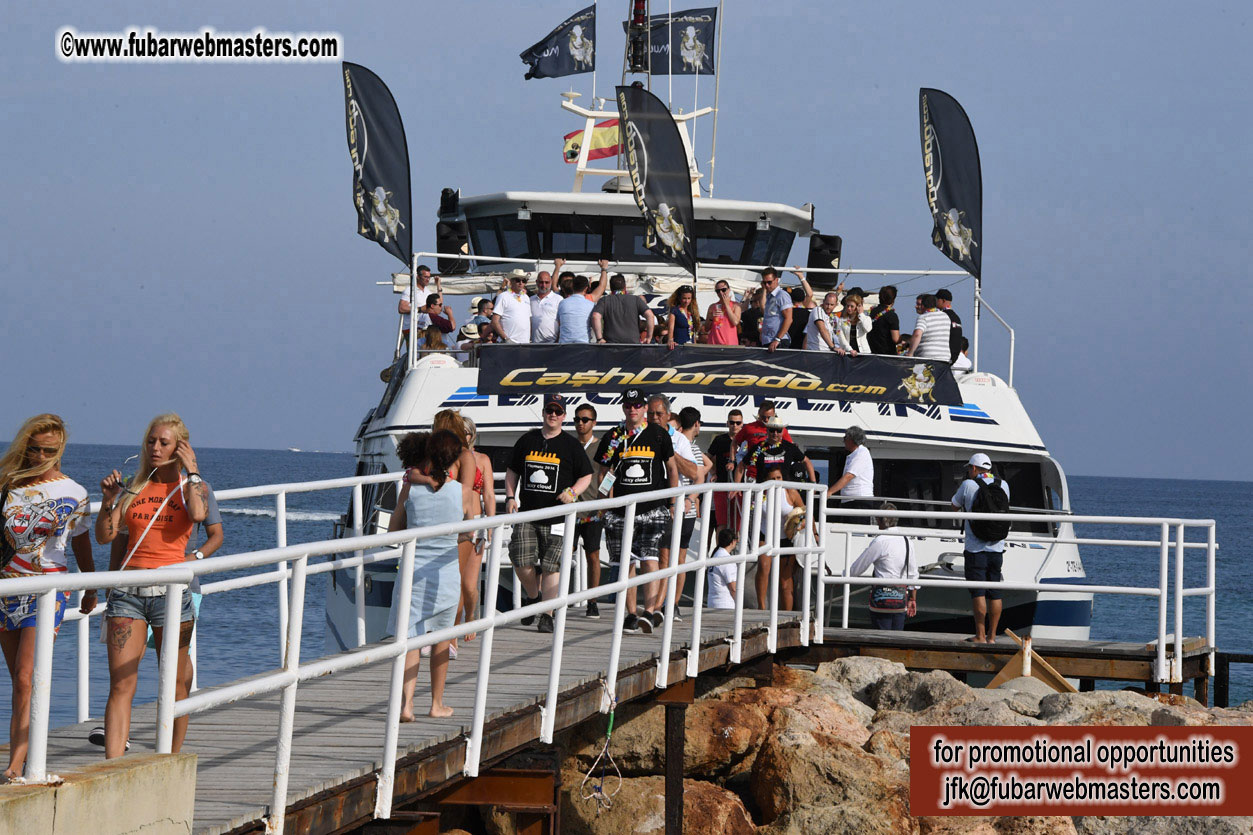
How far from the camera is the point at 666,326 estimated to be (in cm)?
1473

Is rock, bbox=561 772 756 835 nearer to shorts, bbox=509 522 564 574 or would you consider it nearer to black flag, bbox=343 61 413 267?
shorts, bbox=509 522 564 574

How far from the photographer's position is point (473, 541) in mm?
7551

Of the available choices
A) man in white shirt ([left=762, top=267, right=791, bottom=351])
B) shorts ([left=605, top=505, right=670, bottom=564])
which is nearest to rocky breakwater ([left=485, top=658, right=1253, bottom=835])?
shorts ([left=605, top=505, right=670, bottom=564])

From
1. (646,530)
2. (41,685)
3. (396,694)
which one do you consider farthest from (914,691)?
(41,685)

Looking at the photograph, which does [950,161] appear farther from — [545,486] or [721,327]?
[545,486]

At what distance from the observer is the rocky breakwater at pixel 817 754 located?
852 cm

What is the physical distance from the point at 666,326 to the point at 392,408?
2.74m

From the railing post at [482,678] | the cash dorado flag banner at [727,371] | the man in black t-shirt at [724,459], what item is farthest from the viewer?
the cash dorado flag banner at [727,371]

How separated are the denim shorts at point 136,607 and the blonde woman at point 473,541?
2205 mm

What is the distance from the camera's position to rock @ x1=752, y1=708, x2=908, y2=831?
868 centimetres

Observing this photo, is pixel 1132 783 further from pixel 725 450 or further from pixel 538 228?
pixel 538 228

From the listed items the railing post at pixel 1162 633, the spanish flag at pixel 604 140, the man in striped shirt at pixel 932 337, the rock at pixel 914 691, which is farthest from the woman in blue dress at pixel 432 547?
the spanish flag at pixel 604 140

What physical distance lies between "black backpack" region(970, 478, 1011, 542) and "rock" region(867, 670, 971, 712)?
1194 mm

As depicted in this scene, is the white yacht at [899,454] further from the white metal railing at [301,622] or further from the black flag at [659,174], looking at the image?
the white metal railing at [301,622]
